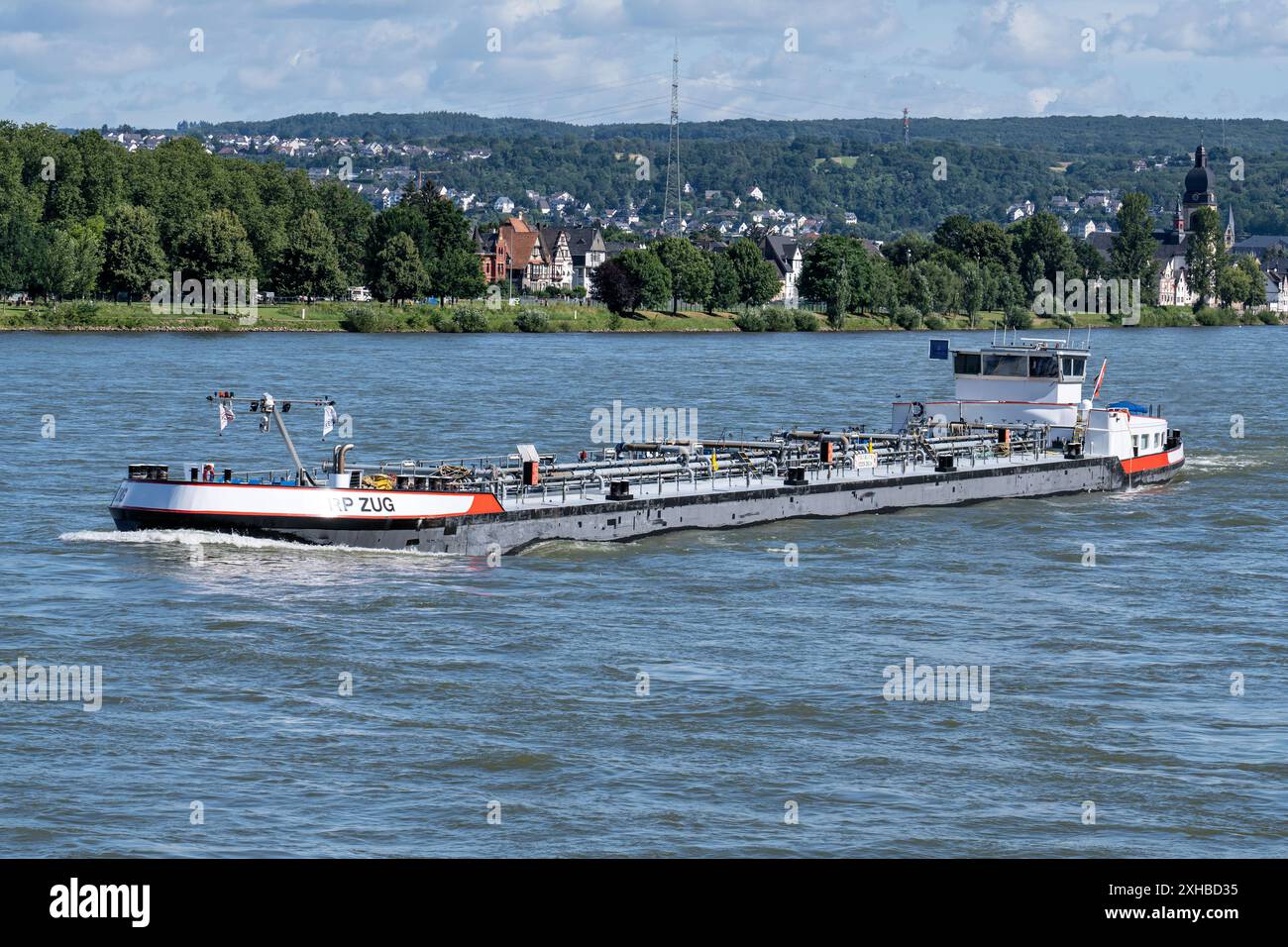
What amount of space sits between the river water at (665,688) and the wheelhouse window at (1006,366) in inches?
384

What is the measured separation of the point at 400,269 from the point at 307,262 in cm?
1009

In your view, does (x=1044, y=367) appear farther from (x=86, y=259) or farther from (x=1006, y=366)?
(x=86, y=259)

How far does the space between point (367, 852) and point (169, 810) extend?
137 inches

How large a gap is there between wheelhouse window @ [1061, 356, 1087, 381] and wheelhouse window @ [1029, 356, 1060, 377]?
463mm

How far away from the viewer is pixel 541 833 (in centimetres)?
2305

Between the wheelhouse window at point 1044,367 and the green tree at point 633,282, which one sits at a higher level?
the green tree at point 633,282

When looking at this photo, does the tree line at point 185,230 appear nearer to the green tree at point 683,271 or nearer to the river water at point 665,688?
the green tree at point 683,271

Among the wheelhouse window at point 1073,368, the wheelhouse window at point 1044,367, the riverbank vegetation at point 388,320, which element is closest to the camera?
the wheelhouse window at point 1044,367

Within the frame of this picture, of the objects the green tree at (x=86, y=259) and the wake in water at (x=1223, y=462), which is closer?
the wake in water at (x=1223, y=462)

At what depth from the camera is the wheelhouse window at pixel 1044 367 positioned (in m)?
67.6

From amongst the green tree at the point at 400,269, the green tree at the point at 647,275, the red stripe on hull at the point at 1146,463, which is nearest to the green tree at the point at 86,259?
the green tree at the point at 400,269
